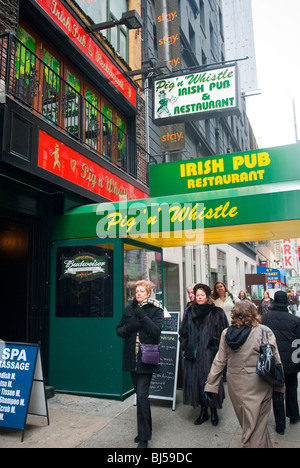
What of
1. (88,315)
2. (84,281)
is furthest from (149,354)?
(84,281)

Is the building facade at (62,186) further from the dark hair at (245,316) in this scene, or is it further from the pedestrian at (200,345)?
the dark hair at (245,316)

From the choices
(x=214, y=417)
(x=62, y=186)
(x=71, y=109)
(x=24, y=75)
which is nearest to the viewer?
(x=214, y=417)

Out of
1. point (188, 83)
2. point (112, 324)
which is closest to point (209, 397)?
point (112, 324)

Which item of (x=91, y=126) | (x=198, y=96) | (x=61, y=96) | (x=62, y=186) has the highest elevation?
(x=198, y=96)

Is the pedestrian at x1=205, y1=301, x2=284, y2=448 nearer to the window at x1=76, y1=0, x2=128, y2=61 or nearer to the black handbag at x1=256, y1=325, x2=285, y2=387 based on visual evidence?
the black handbag at x1=256, y1=325, x2=285, y2=387

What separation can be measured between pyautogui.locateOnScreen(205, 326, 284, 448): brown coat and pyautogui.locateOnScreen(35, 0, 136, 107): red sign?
294 inches

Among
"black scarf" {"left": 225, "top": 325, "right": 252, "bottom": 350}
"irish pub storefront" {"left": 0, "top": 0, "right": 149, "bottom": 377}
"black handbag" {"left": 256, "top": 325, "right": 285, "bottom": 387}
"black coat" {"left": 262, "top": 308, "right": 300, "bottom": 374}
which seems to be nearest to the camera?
"black handbag" {"left": 256, "top": 325, "right": 285, "bottom": 387}

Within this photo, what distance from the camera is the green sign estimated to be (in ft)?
20.8

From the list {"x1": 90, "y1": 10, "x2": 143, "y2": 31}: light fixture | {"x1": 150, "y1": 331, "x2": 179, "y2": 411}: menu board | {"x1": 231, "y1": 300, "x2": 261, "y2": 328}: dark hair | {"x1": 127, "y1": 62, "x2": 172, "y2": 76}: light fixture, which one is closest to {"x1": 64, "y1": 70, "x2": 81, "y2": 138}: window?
{"x1": 90, "y1": 10, "x2": 143, "y2": 31}: light fixture

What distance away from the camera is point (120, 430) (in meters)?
4.72

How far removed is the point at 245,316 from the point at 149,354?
3.88 ft

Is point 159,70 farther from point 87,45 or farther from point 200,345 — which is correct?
point 200,345

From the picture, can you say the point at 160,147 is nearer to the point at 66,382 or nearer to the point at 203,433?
the point at 66,382

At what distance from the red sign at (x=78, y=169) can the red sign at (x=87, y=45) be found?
2823 mm
